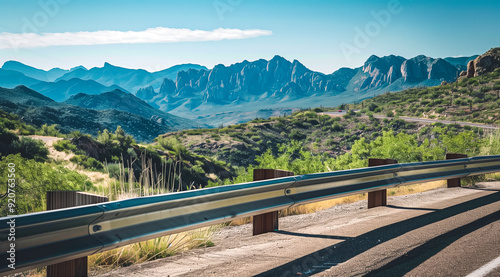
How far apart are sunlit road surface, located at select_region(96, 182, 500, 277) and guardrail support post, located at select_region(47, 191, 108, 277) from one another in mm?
447

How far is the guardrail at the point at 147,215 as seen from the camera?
11.2 ft

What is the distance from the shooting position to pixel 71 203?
13.3 ft

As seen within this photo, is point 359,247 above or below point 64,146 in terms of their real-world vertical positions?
below

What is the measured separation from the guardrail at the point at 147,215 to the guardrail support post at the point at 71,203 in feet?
0.88

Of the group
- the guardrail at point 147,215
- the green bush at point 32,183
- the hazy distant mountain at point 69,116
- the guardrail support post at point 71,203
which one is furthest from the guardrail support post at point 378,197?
the hazy distant mountain at point 69,116

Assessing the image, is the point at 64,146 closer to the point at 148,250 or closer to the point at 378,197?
the point at 378,197

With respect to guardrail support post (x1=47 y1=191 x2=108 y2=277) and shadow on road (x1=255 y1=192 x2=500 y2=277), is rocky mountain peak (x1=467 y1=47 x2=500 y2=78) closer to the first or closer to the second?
shadow on road (x1=255 y1=192 x2=500 y2=277)

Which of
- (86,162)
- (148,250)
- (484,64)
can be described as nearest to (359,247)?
(148,250)

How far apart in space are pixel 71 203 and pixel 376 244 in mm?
3504

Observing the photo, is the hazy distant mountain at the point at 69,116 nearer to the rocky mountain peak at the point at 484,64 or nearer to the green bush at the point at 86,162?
the green bush at the point at 86,162

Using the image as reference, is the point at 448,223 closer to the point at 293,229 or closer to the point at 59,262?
the point at 293,229

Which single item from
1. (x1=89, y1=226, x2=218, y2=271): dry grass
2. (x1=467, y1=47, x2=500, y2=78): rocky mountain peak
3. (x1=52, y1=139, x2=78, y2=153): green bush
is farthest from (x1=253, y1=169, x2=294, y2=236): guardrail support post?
(x1=467, y1=47, x2=500, y2=78): rocky mountain peak

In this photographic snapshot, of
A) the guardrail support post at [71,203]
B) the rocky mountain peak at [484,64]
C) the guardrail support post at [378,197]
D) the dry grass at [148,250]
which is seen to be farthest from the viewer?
the rocky mountain peak at [484,64]

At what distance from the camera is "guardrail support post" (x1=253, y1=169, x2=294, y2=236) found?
618cm
